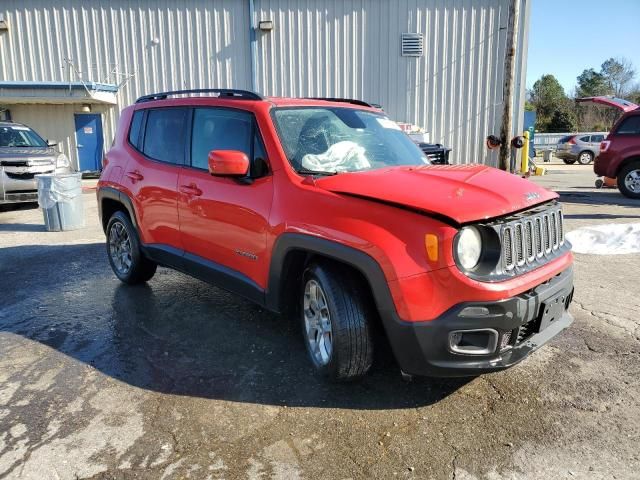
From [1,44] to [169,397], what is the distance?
1881cm

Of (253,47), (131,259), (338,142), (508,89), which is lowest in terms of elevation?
(131,259)

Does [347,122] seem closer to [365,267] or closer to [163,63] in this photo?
[365,267]

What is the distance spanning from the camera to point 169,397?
3.26 m

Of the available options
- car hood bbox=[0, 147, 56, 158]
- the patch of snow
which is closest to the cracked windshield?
the patch of snow

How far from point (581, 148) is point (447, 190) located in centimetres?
2655

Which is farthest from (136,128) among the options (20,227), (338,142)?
(20,227)

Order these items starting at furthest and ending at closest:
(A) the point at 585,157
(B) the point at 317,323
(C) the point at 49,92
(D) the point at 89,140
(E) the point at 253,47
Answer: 1. (A) the point at 585,157
2. (D) the point at 89,140
3. (E) the point at 253,47
4. (C) the point at 49,92
5. (B) the point at 317,323

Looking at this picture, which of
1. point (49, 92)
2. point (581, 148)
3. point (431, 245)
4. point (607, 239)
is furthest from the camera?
point (581, 148)

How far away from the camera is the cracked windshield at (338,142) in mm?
3568

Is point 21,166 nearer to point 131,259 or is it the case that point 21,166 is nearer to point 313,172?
point 131,259

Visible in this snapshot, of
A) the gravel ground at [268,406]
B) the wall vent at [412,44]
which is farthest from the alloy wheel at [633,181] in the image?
the gravel ground at [268,406]

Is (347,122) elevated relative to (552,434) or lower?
elevated

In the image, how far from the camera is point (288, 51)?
1719 centimetres

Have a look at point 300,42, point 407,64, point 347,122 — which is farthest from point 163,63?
point 347,122
